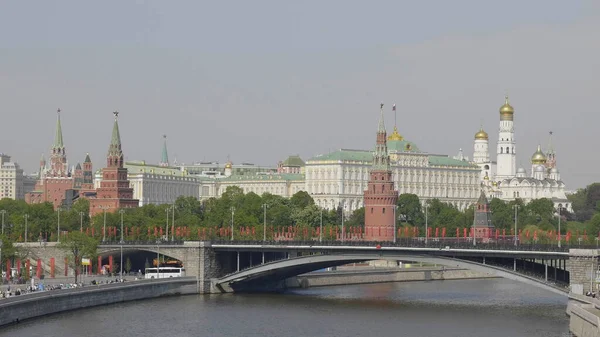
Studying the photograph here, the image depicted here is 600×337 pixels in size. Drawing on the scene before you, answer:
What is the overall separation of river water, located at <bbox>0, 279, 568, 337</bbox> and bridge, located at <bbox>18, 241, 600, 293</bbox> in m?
2.75

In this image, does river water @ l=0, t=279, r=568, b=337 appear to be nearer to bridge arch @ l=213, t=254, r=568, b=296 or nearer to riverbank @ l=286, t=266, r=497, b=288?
bridge arch @ l=213, t=254, r=568, b=296

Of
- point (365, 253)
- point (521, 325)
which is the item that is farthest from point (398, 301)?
point (521, 325)

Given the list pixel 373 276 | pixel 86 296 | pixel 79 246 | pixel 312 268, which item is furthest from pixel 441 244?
pixel 79 246

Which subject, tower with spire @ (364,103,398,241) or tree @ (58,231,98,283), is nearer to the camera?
tree @ (58,231,98,283)

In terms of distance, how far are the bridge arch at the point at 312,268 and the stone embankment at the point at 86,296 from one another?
456 cm

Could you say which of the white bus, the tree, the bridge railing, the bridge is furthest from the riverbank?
the tree

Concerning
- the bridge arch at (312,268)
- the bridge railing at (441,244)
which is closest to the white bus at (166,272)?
the bridge arch at (312,268)

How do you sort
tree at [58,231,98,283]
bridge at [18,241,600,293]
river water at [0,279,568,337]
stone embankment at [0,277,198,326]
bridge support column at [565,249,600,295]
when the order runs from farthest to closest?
tree at [58,231,98,283] < bridge at [18,241,600,293] < bridge support column at [565,249,600,295] < river water at [0,279,568,337] < stone embankment at [0,277,198,326]

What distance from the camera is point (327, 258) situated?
130 metres

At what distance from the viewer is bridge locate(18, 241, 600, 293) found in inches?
4528

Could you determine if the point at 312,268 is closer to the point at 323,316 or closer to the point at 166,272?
the point at 166,272

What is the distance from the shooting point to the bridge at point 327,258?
115 metres

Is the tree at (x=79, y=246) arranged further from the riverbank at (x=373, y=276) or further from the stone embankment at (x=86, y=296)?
the riverbank at (x=373, y=276)

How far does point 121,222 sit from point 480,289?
45.6 m
